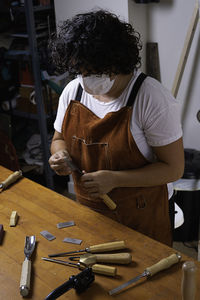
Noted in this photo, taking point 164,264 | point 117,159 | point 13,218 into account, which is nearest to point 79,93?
point 117,159

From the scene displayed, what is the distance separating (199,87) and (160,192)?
1.29 meters

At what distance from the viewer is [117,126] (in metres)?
1.48

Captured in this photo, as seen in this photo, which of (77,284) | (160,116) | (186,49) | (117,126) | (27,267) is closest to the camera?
(77,284)

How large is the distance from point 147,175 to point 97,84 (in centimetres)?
38

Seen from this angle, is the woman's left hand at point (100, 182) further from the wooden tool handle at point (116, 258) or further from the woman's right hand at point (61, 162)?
the wooden tool handle at point (116, 258)

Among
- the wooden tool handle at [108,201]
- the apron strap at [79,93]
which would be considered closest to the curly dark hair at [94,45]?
the apron strap at [79,93]

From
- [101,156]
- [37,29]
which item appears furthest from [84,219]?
[37,29]

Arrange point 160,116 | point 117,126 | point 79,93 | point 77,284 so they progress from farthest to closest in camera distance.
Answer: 1. point 79,93
2. point 117,126
3. point 160,116
4. point 77,284

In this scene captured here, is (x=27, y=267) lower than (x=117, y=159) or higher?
lower

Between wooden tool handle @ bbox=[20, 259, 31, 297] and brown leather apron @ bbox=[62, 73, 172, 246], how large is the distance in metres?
0.48

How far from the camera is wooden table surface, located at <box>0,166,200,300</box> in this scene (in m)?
1.09

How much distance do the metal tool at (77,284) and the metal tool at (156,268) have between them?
7cm

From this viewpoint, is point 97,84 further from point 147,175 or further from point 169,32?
point 169,32

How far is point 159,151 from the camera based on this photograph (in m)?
1.43
